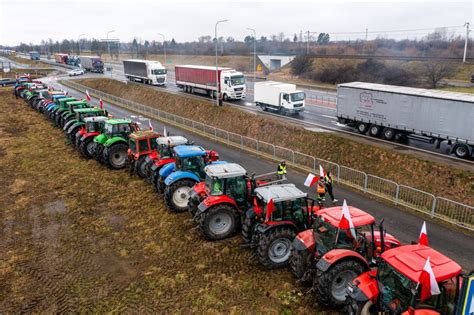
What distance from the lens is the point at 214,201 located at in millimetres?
12109

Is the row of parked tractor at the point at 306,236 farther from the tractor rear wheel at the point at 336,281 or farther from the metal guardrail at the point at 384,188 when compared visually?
the metal guardrail at the point at 384,188

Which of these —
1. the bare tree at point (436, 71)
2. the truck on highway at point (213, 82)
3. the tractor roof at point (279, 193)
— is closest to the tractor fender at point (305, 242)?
the tractor roof at point (279, 193)

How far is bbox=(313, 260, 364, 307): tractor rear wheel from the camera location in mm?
8562

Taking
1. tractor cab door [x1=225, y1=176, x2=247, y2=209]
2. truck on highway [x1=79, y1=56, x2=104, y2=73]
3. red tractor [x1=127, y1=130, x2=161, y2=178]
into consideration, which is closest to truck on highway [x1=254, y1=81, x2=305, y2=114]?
red tractor [x1=127, y1=130, x2=161, y2=178]

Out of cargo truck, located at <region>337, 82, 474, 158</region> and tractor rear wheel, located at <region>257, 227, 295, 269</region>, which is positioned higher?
cargo truck, located at <region>337, 82, 474, 158</region>

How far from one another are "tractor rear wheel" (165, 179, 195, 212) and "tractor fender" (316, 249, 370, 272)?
24.1 feet

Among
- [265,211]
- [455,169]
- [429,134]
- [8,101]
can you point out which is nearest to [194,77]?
[8,101]

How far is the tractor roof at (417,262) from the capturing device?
6.86 m

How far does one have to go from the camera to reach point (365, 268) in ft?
29.3

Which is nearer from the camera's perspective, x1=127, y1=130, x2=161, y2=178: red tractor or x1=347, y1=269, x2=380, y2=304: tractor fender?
x1=347, y1=269, x2=380, y2=304: tractor fender

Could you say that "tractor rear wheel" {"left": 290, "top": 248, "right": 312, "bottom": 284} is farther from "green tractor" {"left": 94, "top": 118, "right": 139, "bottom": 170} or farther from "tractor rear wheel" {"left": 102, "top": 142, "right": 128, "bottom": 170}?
"tractor rear wheel" {"left": 102, "top": 142, "right": 128, "bottom": 170}

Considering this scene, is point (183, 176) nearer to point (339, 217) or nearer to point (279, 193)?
point (279, 193)

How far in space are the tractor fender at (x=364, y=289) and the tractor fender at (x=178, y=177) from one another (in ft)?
27.3

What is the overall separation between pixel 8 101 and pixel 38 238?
128 ft
